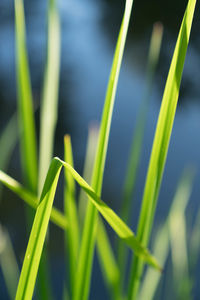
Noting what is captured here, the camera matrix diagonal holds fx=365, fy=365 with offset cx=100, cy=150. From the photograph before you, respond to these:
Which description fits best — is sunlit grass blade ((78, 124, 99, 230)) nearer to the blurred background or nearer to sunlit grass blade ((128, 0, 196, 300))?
sunlit grass blade ((128, 0, 196, 300))

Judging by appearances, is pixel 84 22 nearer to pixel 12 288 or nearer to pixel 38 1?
pixel 38 1

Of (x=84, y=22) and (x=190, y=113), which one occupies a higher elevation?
(x=84, y=22)

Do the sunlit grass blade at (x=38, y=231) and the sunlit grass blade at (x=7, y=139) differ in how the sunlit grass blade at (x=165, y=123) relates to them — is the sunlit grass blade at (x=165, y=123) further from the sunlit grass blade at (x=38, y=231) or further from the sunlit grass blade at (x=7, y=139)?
the sunlit grass blade at (x=7, y=139)

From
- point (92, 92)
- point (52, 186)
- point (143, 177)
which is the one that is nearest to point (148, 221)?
point (52, 186)

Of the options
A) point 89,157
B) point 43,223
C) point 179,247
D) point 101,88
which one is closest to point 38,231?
point 43,223

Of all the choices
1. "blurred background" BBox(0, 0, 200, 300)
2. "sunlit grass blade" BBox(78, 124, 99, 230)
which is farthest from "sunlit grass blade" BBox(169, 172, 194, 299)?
"blurred background" BBox(0, 0, 200, 300)

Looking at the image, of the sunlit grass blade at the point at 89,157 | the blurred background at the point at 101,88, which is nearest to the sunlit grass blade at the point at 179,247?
the sunlit grass blade at the point at 89,157
